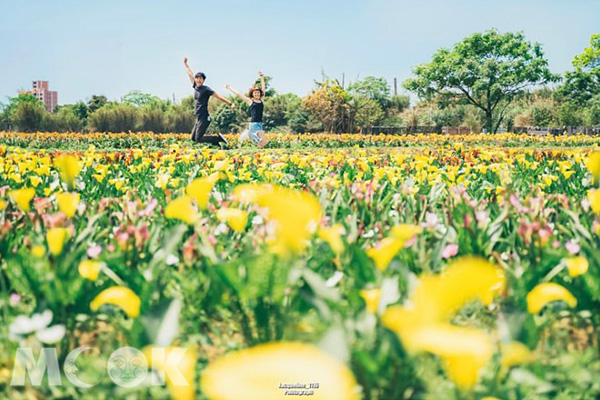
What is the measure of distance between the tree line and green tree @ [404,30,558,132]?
0.06m

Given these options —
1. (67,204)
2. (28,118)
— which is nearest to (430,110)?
(28,118)

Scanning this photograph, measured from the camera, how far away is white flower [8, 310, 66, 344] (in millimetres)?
1481

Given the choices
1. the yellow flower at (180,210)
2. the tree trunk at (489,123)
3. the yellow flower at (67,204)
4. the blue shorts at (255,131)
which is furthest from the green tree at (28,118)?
the yellow flower at (180,210)

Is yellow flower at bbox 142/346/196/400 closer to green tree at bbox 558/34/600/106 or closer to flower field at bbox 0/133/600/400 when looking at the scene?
flower field at bbox 0/133/600/400

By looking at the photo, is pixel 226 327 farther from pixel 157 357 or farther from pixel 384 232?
pixel 384 232

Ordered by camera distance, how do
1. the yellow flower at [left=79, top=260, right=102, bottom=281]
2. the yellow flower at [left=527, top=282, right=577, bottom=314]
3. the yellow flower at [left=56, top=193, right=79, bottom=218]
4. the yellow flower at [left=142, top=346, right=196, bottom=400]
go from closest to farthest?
the yellow flower at [left=142, top=346, right=196, bottom=400] → the yellow flower at [left=527, top=282, right=577, bottom=314] → the yellow flower at [left=79, top=260, right=102, bottom=281] → the yellow flower at [left=56, top=193, right=79, bottom=218]

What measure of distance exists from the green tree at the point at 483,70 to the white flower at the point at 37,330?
34.2 m

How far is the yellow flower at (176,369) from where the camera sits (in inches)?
46.7

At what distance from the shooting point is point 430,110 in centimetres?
4194

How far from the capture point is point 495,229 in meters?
2.40

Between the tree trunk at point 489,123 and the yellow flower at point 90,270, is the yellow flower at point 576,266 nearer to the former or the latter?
the yellow flower at point 90,270

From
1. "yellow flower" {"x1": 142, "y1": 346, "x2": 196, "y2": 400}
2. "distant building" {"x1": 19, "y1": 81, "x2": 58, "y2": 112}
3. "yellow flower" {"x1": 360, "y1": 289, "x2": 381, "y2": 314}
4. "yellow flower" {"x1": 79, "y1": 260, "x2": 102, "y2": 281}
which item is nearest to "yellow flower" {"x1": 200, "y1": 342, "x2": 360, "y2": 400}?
"yellow flower" {"x1": 142, "y1": 346, "x2": 196, "y2": 400}

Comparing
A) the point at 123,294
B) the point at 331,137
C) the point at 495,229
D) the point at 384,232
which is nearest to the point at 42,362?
the point at 123,294

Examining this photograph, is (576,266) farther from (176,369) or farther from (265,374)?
(265,374)
